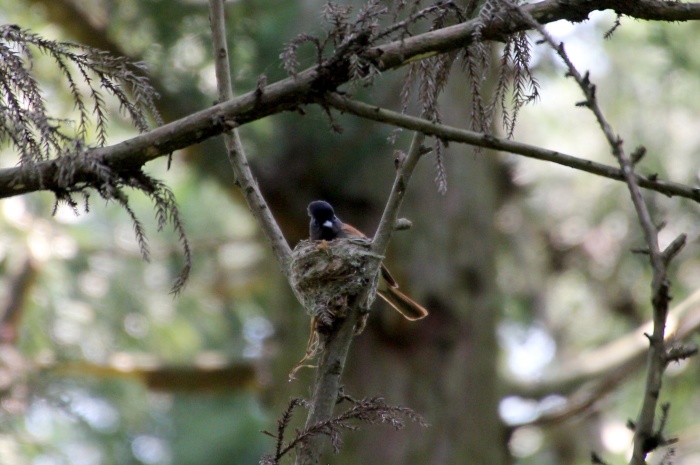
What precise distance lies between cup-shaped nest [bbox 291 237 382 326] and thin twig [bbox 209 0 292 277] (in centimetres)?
12

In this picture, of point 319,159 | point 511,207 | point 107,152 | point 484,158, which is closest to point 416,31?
point 319,159

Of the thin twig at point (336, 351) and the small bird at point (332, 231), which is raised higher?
the small bird at point (332, 231)

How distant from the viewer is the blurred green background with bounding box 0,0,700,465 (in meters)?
6.79

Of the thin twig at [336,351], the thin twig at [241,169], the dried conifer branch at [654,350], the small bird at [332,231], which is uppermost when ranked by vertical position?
the small bird at [332,231]

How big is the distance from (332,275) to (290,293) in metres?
4.09

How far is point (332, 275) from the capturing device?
341 centimetres

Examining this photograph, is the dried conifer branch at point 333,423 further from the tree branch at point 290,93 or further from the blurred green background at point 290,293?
the blurred green background at point 290,293

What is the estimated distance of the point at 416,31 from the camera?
229 inches

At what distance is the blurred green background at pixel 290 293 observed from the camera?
6.79 metres

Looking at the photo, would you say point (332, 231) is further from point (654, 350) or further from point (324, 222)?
point (654, 350)

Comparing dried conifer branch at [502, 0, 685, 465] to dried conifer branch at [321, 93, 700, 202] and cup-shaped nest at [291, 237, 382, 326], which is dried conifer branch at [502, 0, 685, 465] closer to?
dried conifer branch at [321, 93, 700, 202]

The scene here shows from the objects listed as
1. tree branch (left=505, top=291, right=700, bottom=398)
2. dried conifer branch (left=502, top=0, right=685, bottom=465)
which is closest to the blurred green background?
tree branch (left=505, top=291, right=700, bottom=398)

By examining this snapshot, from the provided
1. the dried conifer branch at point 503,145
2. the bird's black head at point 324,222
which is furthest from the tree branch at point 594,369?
the dried conifer branch at point 503,145

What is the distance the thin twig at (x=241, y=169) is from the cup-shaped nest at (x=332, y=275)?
0.12 metres
